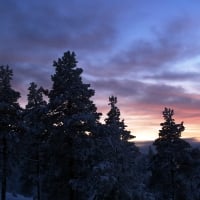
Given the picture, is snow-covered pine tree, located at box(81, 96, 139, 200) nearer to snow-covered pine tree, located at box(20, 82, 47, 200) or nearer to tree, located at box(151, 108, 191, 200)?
snow-covered pine tree, located at box(20, 82, 47, 200)

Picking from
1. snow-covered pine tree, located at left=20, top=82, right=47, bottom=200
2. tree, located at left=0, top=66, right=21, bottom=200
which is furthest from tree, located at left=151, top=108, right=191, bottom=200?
tree, located at left=0, top=66, right=21, bottom=200

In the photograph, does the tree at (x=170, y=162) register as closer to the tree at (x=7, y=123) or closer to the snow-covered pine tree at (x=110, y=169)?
the snow-covered pine tree at (x=110, y=169)

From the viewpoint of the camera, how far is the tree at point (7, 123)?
36.1m

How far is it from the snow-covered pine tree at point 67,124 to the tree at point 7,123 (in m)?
8.18

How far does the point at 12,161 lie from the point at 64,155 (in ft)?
39.1

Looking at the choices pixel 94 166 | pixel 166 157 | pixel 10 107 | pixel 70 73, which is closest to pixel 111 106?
pixel 166 157

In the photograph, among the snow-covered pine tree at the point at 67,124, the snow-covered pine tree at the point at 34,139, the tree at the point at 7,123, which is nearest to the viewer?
the snow-covered pine tree at the point at 67,124

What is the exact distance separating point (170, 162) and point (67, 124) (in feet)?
68.3

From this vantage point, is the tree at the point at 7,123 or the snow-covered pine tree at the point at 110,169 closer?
the snow-covered pine tree at the point at 110,169

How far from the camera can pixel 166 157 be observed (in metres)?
45.0

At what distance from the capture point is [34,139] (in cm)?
3550

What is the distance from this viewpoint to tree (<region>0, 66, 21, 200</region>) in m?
36.1

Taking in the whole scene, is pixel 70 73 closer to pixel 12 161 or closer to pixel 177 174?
pixel 12 161

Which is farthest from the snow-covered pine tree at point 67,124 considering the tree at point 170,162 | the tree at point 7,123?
the tree at point 170,162
